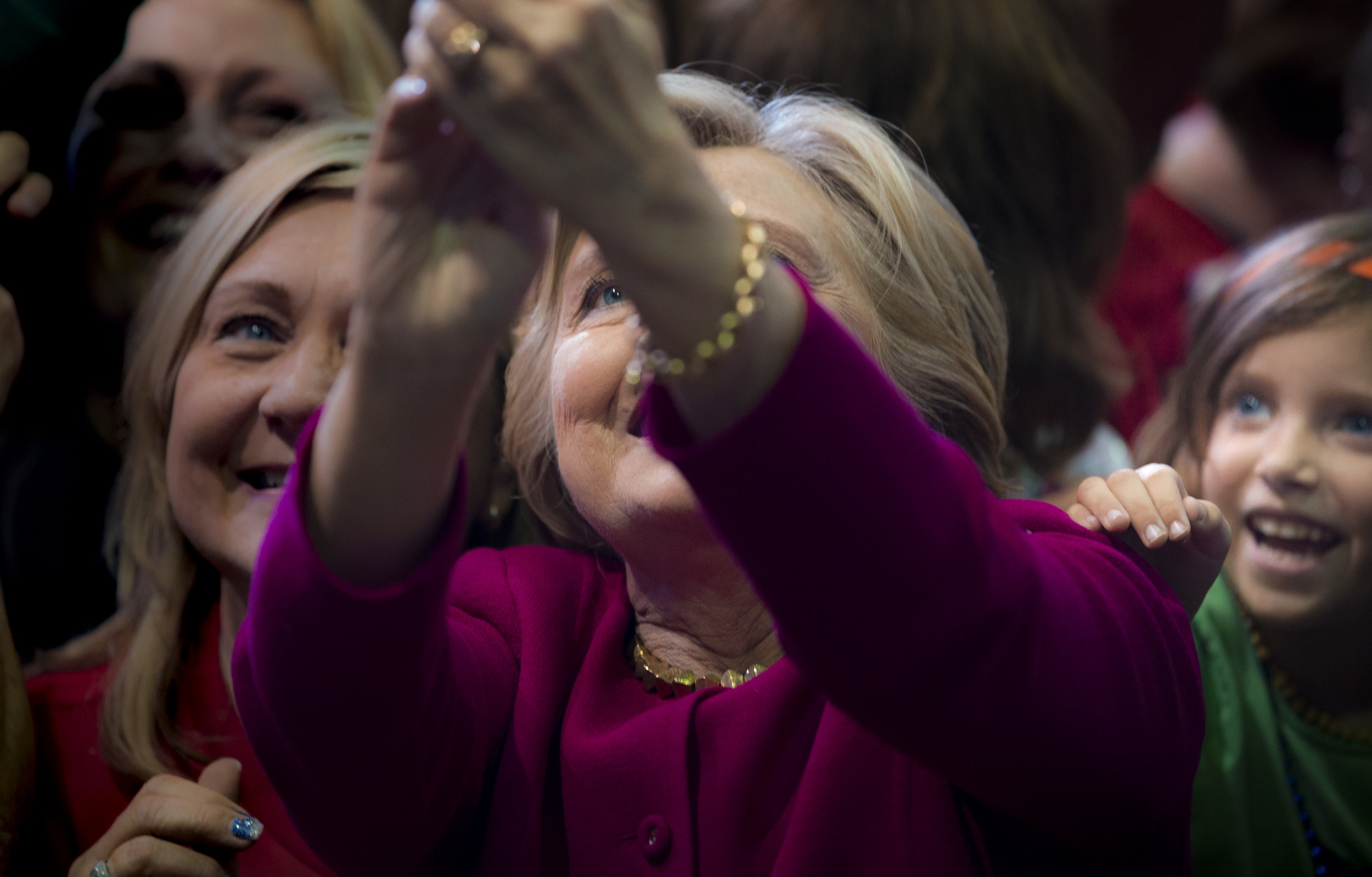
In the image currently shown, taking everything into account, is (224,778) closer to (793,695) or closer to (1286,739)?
(793,695)

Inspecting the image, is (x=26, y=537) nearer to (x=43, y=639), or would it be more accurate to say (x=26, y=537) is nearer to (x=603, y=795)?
(x=43, y=639)

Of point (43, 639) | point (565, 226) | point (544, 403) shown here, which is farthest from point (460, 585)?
point (43, 639)

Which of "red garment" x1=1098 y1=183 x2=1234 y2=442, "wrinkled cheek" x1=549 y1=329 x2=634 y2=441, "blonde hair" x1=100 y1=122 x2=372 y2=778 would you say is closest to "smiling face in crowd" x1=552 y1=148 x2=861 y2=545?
"wrinkled cheek" x1=549 y1=329 x2=634 y2=441

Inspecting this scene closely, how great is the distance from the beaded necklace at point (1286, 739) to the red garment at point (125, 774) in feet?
2.32

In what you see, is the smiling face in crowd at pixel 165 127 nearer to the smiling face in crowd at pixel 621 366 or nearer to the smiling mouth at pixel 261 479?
the smiling mouth at pixel 261 479

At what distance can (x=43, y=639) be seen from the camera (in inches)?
45.1

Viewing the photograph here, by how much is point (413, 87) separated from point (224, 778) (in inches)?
23.4

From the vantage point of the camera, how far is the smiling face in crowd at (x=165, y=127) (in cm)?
115

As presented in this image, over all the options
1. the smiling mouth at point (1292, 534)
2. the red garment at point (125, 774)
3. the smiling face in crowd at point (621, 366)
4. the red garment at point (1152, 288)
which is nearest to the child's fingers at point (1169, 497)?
the smiling mouth at point (1292, 534)

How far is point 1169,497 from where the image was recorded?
76cm

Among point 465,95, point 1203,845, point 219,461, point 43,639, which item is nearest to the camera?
point 465,95

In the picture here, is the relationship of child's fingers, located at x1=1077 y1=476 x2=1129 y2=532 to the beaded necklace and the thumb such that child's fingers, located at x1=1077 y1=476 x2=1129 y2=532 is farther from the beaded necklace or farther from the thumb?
the thumb

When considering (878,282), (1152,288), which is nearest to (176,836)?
(878,282)

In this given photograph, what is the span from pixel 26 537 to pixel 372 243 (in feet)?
2.68
